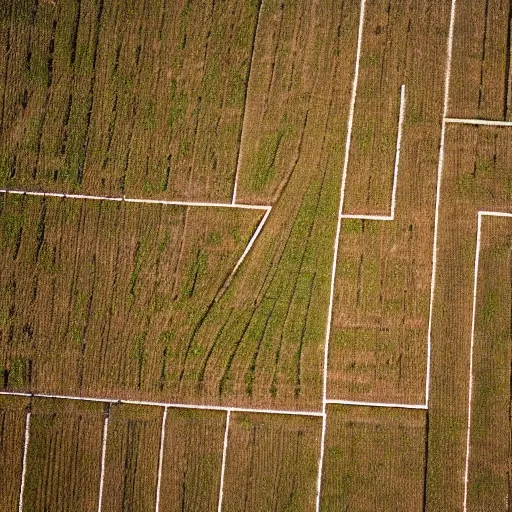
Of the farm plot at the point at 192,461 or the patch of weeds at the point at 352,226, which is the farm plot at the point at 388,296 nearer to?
the patch of weeds at the point at 352,226

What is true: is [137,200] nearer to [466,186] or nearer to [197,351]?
[197,351]

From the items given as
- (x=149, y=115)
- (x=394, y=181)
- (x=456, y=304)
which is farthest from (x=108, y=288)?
(x=456, y=304)

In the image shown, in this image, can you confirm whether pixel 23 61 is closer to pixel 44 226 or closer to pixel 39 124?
pixel 39 124

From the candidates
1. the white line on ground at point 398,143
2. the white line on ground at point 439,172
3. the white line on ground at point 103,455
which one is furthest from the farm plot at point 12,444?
the white line on ground at point 398,143

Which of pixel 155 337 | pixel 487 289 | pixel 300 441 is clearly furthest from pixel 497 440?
pixel 155 337

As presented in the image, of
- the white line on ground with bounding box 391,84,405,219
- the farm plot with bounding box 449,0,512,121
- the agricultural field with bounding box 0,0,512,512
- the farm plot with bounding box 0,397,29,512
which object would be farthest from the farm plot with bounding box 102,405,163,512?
the farm plot with bounding box 449,0,512,121
